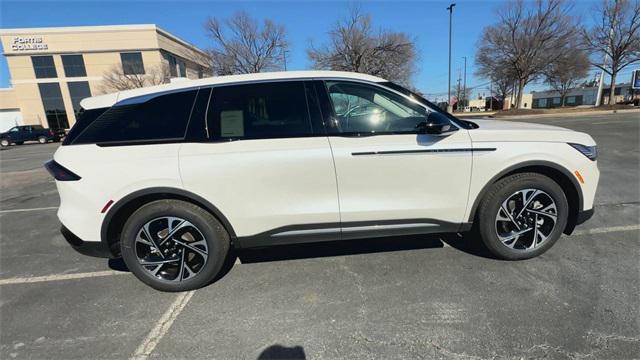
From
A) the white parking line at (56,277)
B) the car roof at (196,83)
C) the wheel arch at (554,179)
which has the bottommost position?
the white parking line at (56,277)

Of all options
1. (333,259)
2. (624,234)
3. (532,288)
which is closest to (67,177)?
(333,259)

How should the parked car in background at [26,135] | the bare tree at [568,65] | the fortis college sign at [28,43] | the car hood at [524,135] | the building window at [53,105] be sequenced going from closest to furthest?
the car hood at [524,135] < the parked car in background at [26,135] < the bare tree at [568,65] < the fortis college sign at [28,43] < the building window at [53,105]

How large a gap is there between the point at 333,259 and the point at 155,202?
1799mm

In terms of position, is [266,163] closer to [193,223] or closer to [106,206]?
[193,223]

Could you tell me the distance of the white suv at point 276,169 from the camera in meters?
2.68

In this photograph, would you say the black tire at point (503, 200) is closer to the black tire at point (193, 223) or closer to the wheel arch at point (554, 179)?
the wheel arch at point (554, 179)

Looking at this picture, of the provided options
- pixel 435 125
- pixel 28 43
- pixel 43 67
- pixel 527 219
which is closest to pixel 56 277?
pixel 435 125

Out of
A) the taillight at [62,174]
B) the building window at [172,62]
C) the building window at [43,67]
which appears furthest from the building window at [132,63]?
the taillight at [62,174]

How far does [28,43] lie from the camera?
41094mm

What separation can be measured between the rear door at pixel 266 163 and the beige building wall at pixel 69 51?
1724 inches

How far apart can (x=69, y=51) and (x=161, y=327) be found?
53104 mm

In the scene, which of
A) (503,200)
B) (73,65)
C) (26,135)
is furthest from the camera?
(73,65)

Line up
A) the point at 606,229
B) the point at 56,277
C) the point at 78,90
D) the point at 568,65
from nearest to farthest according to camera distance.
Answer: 1. the point at 56,277
2. the point at 606,229
3. the point at 568,65
4. the point at 78,90

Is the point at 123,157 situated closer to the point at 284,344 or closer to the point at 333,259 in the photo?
the point at 284,344
